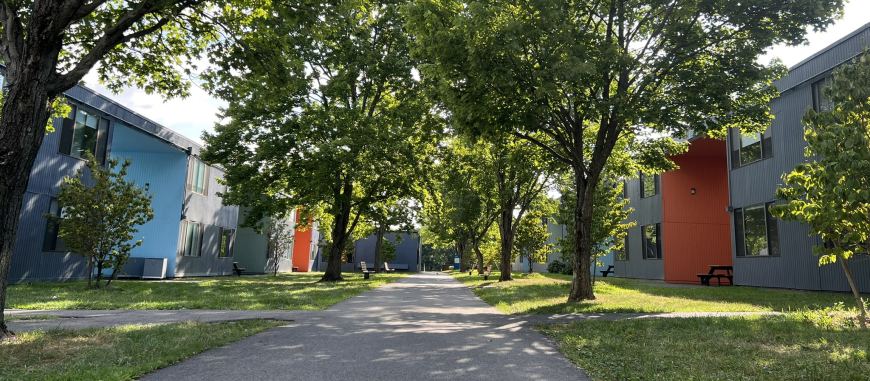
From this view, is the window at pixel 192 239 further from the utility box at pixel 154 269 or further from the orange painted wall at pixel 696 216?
the orange painted wall at pixel 696 216

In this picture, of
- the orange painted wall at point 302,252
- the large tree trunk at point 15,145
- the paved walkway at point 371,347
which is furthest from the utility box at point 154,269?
the orange painted wall at point 302,252

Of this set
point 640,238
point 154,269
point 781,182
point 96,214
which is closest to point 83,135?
point 96,214

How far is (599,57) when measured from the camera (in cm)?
1139

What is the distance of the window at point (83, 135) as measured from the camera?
18148mm

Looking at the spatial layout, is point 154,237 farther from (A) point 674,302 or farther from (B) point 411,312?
(A) point 674,302

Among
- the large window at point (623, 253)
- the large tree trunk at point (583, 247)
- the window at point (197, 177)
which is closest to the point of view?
the large tree trunk at point (583, 247)

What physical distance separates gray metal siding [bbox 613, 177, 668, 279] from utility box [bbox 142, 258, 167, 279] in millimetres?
24217

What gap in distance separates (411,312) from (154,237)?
60.5 ft

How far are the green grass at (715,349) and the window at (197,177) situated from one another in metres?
22.8

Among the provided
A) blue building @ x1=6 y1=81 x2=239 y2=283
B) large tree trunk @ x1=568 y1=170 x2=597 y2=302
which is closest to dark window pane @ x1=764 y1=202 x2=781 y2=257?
large tree trunk @ x1=568 y1=170 x2=597 y2=302

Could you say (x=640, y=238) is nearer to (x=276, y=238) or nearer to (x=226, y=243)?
(x=276, y=238)

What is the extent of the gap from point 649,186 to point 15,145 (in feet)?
91.9

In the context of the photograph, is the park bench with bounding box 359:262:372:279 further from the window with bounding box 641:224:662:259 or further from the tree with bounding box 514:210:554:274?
the window with bounding box 641:224:662:259

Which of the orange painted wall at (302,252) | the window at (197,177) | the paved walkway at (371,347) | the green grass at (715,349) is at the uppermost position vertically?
the window at (197,177)
